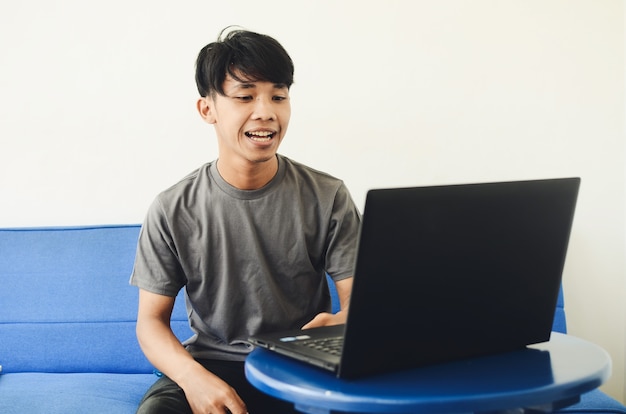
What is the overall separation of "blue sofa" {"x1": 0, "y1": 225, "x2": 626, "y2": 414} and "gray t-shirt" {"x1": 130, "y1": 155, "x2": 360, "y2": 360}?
45cm

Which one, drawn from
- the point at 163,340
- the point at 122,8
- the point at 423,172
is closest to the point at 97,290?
the point at 163,340

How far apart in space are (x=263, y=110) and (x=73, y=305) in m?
0.90

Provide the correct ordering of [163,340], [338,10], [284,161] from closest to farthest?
[163,340] → [284,161] → [338,10]

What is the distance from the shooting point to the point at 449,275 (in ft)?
3.49

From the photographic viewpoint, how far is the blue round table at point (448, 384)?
97cm

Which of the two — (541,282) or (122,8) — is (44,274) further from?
(541,282)

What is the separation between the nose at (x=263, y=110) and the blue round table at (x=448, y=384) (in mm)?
679

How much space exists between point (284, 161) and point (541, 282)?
846 millimetres

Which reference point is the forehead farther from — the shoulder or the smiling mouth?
the shoulder

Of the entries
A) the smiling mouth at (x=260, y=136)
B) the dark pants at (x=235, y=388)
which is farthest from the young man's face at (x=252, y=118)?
the dark pants at (x=235, y=388)

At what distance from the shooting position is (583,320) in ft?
8.31

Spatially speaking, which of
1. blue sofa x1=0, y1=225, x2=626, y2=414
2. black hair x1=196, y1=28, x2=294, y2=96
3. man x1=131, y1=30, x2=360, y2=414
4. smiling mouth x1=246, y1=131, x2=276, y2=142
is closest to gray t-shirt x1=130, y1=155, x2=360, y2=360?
man x1=131, y1=30, x2=360, y2=414

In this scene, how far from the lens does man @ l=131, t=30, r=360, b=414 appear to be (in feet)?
5.73

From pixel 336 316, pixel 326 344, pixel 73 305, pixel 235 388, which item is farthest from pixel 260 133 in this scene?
pixel 73 305
